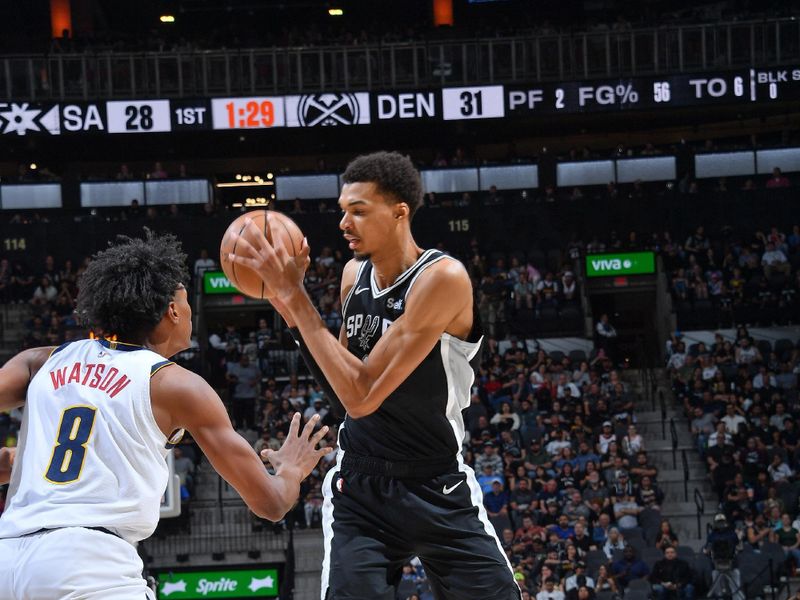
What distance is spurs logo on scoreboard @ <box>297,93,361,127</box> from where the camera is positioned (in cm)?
2592

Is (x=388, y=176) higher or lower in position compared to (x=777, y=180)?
lower

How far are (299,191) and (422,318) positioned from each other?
23.8 m

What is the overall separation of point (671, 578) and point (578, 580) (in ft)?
4.45

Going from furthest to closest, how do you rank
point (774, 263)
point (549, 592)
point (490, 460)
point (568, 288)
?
1. point (774, 263)
2. point (568, 288)
3. point (490, 460)
4. point (549, 592)

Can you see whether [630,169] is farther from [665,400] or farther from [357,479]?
[357,479]

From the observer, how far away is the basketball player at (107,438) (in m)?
3.60

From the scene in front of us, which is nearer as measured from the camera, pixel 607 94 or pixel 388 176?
pixel 388 176

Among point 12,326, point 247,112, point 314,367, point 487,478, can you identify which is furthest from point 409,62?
point 314,367

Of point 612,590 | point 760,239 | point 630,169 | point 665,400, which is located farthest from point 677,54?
point 612,590

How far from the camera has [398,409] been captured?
192 inches

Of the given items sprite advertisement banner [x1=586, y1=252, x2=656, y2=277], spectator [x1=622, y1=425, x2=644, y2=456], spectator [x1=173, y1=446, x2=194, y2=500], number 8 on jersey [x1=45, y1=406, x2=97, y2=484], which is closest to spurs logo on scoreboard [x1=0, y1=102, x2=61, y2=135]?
spectator [x1=173, y1=446, x2=194, y2=500]

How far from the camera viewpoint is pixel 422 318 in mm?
4773

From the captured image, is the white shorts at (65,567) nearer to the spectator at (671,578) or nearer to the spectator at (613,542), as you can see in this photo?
the spectator at (671,578)

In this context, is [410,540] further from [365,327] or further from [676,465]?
[676,465]
